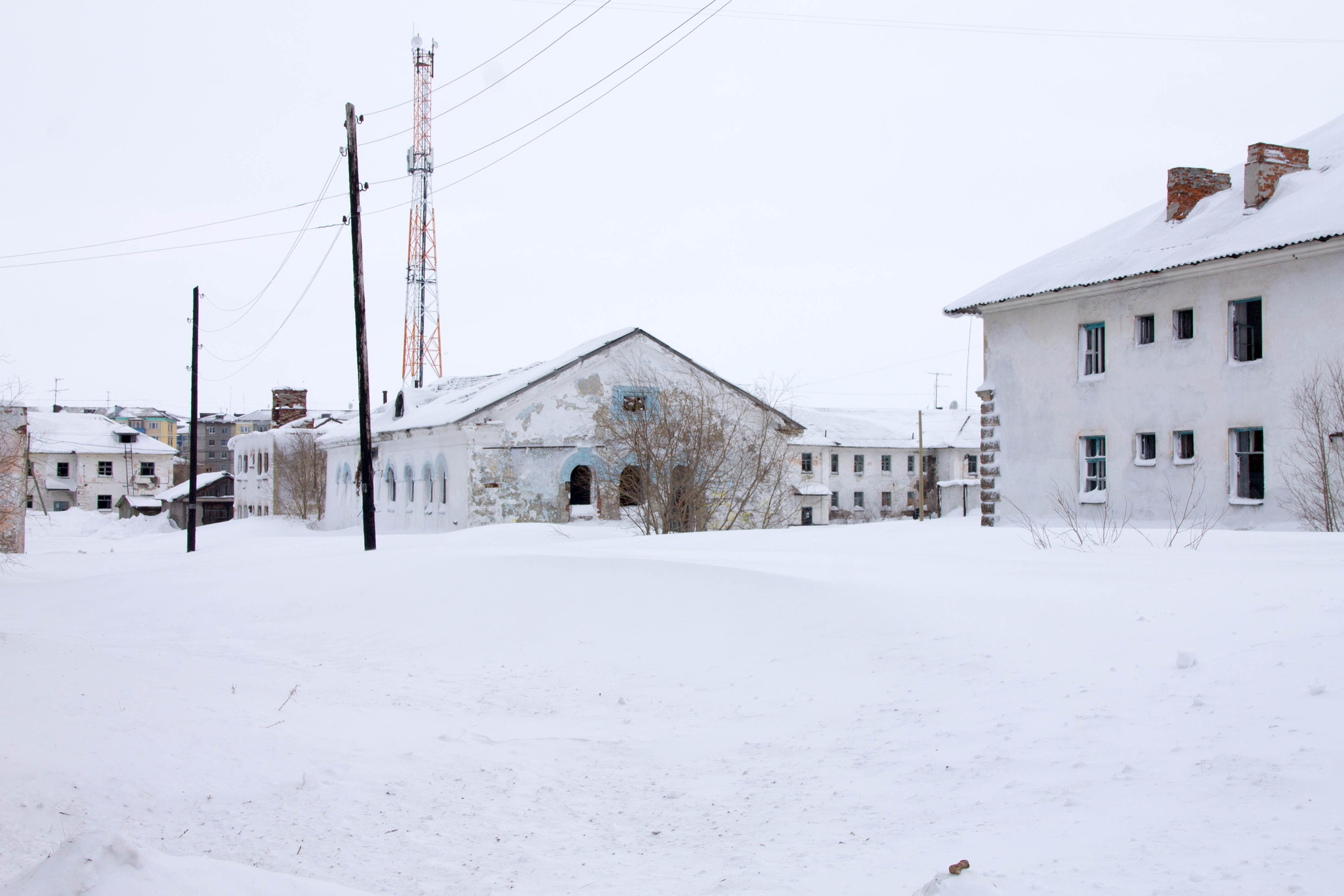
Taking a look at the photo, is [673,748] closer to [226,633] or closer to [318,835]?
[318,835]

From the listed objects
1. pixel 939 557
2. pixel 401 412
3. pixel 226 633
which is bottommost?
pixel 226 633

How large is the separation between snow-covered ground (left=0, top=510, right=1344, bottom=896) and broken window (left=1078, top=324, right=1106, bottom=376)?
9824 millimetres

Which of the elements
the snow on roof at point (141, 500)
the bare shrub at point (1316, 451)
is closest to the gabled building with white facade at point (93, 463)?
the snow on roof at point (141, 500)

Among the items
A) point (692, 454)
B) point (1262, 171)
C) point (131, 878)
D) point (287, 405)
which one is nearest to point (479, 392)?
point (692, 454)

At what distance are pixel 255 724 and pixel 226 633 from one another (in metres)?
6.52

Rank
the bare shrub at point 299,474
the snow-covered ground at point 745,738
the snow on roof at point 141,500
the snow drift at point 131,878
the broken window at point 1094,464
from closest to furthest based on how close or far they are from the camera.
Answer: the snow drift at point 131,878
the snow-covered ground at point 745,738
the broken window at point 1094,464
the bare shrub at point 299,474
the snow on roof at point 141,500

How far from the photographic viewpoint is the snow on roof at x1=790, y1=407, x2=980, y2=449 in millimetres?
61875

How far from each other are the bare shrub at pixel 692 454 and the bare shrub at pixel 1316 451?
35.8 ft

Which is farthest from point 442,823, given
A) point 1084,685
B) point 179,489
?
point 179,489

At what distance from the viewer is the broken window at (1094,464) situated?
20375 mm

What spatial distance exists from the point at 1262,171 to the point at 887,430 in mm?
46927

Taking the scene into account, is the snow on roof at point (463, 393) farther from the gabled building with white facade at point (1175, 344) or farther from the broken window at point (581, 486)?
the gabled building with white facade at point (1175, 344)

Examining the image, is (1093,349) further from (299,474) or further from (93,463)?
(93,463)

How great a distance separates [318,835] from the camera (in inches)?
203
